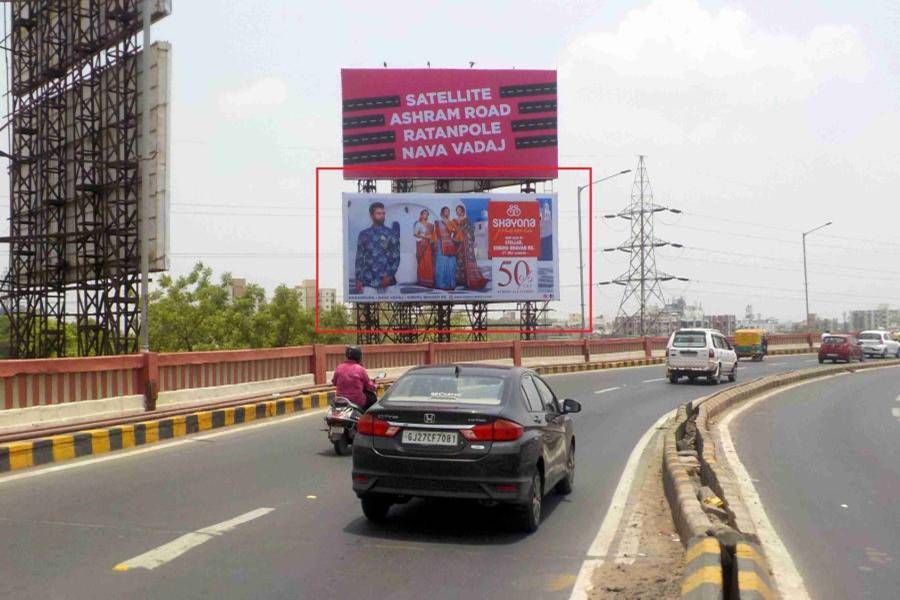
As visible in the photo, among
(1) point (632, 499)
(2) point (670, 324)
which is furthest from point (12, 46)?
(2) point (670, 324)

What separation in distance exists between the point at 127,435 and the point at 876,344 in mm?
51440

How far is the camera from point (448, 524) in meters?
7.77

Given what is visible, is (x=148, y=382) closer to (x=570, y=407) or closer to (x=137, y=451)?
(x=137, y=451)

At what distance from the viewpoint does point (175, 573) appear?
19.2 ft

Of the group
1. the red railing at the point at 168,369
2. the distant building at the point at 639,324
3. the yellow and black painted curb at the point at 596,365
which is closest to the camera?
the red railing at the point at 168,369

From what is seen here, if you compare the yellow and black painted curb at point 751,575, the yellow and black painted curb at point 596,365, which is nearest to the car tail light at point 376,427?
the yellow and black painted curb at point 751,575

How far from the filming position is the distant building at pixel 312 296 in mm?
70500

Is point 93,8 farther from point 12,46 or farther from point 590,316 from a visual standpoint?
point 590,316

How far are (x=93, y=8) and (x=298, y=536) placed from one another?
98.0 ft

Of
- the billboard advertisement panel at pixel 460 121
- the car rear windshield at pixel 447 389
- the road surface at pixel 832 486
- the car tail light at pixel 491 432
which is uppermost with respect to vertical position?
the billboard advertisement panel at pixel 460 121

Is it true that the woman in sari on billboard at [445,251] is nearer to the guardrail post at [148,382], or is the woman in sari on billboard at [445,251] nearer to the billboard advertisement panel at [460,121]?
the billboard advertisement panel at [460,121]

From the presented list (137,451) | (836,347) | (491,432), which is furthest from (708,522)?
(836,347)

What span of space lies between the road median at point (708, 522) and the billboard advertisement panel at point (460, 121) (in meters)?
32.8

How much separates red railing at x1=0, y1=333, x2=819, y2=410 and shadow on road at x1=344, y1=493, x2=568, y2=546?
660 centimetres
